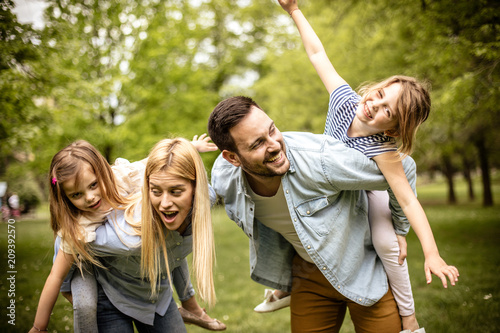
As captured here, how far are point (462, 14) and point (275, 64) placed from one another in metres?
9.54

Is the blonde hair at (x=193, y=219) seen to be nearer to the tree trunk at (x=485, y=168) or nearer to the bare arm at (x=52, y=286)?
the bare arm at (x=52, y=286)

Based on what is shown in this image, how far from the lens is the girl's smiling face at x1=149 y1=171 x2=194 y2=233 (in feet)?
8.20

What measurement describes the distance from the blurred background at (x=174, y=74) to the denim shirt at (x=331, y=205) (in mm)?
867

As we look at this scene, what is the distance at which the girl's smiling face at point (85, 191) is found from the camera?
2637 millimetres

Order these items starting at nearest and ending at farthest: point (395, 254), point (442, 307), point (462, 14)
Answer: point (395, 254)
point (462, 14)
point (442, 307)

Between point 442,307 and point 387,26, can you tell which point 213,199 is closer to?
point 442,307

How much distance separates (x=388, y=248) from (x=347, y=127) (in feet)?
2.76

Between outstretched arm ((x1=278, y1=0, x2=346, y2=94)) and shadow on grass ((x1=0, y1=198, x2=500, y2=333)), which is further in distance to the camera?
shadow on grass ((x1=0, y1=198, x2=500, y2=333))

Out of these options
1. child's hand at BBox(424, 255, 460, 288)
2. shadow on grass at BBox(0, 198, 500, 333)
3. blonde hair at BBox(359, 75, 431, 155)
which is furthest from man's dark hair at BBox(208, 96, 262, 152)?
shadow on grass at BBox(0, 198, 500, 333)

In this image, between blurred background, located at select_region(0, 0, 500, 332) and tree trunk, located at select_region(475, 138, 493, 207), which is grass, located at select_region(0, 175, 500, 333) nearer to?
blurred background, located at select_region(0, 0, 500, 332)

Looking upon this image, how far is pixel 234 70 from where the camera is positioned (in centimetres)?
1997

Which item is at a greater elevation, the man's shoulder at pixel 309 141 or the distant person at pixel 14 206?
the man's shoulder at pixel 309 141

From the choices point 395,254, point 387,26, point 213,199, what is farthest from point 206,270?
point 387,26

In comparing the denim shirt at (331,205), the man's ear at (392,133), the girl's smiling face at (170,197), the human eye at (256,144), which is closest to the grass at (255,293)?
the girl's smiling face at (170,197)
